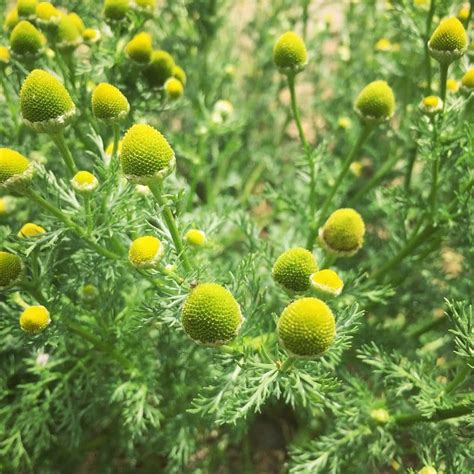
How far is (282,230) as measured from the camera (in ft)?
8.41

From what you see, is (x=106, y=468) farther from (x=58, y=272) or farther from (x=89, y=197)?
(x=89, y=197)

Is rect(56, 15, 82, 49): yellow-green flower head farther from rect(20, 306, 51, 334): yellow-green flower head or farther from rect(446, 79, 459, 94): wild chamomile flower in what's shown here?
rect(446, 79, 459, 94): wild chamomile flower

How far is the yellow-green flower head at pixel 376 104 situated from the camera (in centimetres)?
151

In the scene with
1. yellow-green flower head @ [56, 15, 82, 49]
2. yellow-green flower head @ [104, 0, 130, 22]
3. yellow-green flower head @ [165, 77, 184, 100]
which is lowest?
yellow-green flower head @ [165, 77, 184, 100]

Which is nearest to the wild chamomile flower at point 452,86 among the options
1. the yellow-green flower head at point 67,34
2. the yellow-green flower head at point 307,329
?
the yellow-green flower head at point 307,329

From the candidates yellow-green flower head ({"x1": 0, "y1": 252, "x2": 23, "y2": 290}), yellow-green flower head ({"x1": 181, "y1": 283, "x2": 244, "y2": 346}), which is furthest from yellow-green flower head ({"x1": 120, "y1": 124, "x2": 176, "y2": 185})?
yellow-green flower head ({"x1": 0, "y1": 252, "x2": 23, "y2": 290})

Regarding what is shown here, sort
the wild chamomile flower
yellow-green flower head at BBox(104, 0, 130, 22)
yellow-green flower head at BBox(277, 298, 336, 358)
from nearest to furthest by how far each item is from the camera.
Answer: yellow-green flower head at BBox(277, 298, 336, 358), yellow-green flower head at BBox(104, 0, 130, 22), the wild chamomile flower

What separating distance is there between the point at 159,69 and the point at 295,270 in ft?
2.79

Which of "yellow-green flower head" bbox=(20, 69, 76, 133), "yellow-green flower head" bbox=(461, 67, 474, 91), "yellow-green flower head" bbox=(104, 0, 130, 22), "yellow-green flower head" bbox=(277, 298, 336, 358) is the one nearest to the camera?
"yellow-green flower head" bbox=(277, 298, 336, 358)

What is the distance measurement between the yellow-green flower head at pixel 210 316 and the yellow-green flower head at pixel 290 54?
779mm

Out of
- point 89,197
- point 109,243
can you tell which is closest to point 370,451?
point 109,243

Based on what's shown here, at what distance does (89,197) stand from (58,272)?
457 millimetres

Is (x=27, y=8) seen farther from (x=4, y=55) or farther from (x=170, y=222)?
(x=170, y=222)

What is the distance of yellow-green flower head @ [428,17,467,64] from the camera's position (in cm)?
145
